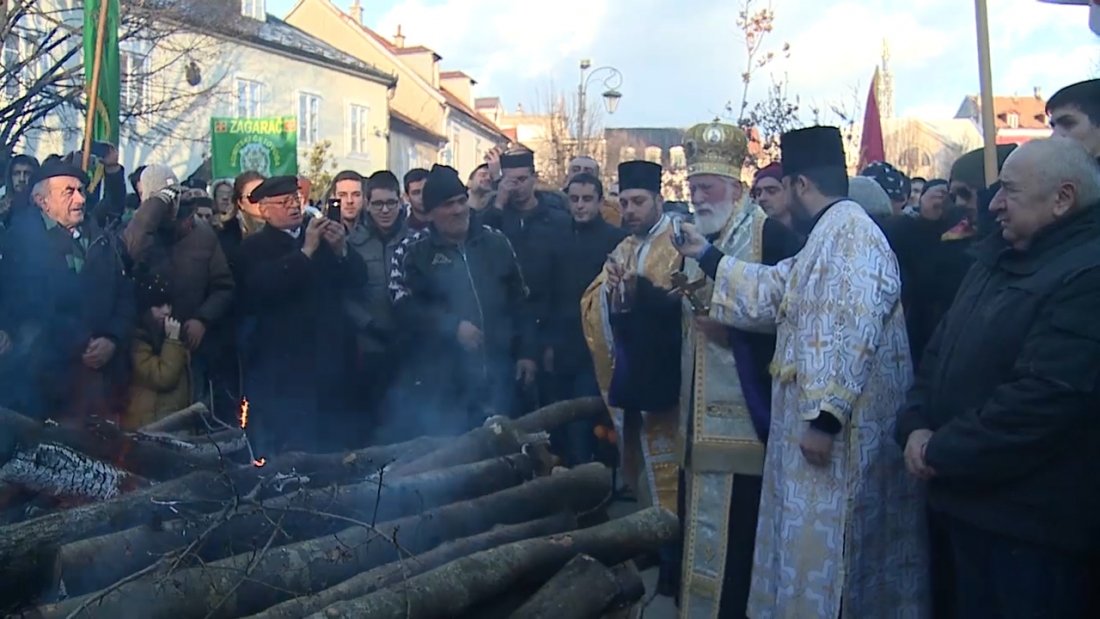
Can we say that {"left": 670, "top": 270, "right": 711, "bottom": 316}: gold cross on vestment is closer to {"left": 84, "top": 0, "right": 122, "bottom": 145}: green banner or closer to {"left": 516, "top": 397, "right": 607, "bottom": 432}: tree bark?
{"left": 516, "top": 397, "right": 607, "bottom": 432}: tree bark

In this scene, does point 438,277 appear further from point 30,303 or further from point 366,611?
point 366,611

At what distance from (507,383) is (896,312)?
309 cm

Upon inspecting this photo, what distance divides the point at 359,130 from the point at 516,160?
93.1 ft

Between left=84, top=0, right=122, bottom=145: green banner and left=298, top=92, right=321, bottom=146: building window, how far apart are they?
25.2 meters

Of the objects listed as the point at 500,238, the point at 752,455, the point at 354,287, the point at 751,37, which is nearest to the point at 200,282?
the point at 354,287

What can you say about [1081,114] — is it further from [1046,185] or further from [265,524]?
[265,524]

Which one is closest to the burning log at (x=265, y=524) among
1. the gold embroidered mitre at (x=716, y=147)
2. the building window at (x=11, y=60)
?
the gold embroidered mitre at (x=716, y=147)

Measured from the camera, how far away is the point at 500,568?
9.96ft

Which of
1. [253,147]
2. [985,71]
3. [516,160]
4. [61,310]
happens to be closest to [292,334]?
[61,310]

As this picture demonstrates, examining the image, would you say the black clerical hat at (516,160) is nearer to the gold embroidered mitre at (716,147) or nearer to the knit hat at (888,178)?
the knit hat at (888,178)

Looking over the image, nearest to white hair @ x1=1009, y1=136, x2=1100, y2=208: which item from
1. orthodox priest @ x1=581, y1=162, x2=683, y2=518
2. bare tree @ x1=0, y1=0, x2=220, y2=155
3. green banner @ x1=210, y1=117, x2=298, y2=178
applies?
orthodox priest @ x1=581, y1=162, x2=683, y2=518

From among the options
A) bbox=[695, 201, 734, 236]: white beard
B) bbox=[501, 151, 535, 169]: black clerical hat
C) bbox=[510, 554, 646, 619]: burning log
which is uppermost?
bbox=[501, 151, 535, 169]: black clerical hat

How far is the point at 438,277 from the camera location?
6.23 meters

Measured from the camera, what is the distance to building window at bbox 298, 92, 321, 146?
1257 inches
